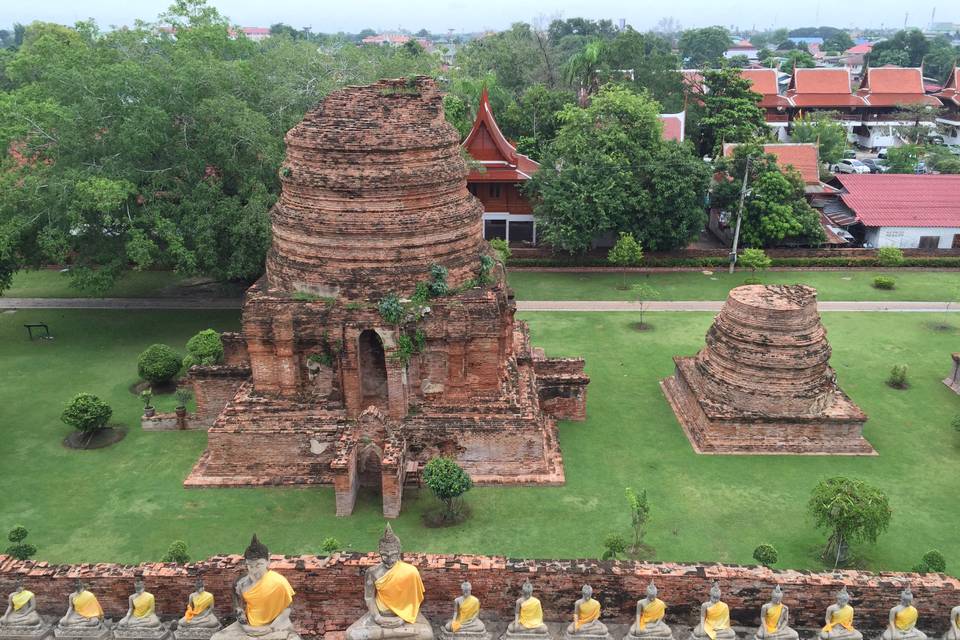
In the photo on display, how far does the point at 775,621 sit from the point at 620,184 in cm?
2525

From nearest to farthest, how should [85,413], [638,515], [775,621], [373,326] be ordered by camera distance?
1. [775,621]
2. [638,515]
3. [373,326]
4. [85,413]

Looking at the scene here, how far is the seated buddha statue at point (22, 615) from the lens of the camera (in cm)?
1169

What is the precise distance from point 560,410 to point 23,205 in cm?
1993

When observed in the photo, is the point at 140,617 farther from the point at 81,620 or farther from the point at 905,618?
the point at 905,618

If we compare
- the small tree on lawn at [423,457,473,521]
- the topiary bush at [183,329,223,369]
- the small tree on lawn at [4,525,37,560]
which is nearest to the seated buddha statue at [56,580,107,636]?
the small tree on lawn at [4,525,37,560]

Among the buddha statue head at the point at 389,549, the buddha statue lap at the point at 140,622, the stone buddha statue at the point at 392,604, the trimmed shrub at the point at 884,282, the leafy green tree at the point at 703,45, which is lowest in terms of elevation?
the trimmed shrub at the point at 884,282

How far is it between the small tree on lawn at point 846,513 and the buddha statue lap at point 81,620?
1369 centimetres

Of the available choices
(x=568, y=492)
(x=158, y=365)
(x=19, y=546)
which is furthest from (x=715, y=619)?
(x=158, y=365)

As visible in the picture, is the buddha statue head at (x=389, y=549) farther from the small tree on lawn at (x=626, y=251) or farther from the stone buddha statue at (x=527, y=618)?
the small tree on lawn at (x=626, y=251)

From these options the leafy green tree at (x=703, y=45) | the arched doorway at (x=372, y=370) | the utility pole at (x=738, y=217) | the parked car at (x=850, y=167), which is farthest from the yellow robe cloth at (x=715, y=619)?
the leafy green tree at (x=703, y=45)

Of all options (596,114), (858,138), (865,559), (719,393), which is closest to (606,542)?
(865,559)

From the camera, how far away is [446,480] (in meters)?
16.7

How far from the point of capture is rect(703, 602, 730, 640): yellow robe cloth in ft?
37.1

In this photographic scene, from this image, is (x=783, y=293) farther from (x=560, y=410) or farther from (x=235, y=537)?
(x=235, y=537)
